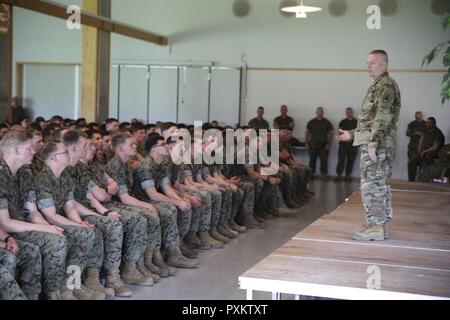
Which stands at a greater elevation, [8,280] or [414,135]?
[414,135]

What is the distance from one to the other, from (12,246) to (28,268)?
0.22m

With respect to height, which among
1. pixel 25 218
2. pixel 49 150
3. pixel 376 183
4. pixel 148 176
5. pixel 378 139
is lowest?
pixel 25 218

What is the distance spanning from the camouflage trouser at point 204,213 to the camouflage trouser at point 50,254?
2331 millimetres

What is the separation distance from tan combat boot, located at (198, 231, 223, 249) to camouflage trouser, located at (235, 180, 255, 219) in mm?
1245

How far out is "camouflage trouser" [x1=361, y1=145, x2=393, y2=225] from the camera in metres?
4.58

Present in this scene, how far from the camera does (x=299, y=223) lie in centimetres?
816

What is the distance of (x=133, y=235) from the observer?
5105mm

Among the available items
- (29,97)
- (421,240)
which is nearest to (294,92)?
(29,97)

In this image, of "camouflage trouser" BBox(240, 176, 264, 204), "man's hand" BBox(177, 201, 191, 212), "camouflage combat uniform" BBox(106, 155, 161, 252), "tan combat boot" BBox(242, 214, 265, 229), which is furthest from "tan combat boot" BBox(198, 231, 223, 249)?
"camouflage trouser" BBox(240, 176, 264, 204)

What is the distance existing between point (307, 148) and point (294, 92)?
1.24 m

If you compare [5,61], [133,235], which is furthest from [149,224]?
[5,61]

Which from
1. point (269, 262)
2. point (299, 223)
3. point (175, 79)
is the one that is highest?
point (175, 79)

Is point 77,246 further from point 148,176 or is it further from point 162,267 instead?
point 148,176
